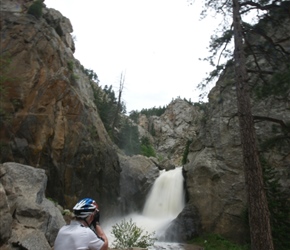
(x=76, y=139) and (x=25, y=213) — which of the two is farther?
(x=76, y=139)

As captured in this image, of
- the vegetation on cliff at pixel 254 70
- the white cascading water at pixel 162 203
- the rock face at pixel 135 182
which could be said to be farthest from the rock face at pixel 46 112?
the vegetation on cliff at pixel 254 70

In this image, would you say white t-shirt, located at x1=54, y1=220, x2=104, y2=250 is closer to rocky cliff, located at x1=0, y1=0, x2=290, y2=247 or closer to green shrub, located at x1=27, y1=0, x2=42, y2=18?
rocky cliff, located at x1=0, y1=0, x2=290, y2=247

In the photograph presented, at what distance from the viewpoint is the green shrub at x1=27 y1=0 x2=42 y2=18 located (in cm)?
1950

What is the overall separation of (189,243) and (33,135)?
492 inches

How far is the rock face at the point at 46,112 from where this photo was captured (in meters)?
16.3

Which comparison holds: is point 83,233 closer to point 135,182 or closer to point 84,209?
point 84,209

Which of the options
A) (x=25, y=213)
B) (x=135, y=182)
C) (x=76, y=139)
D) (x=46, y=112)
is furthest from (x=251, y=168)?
(x=135, y=182)

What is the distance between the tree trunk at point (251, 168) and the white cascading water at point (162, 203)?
645 inches

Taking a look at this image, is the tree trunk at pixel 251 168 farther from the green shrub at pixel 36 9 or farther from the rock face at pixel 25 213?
the green shrub at pixel 36 9

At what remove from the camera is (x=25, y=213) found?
30.2ft

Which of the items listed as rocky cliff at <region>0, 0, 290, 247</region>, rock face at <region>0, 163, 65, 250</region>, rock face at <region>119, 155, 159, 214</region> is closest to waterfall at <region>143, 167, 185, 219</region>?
rock face at <region>119, 155, 159, 214</region>

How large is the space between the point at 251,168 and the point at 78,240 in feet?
18.9

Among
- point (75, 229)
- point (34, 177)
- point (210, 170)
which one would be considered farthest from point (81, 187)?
point (75, 229)

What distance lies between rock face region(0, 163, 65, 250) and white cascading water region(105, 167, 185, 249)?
1343cm
